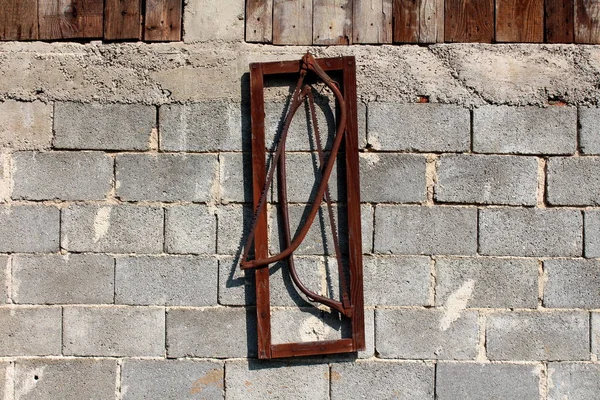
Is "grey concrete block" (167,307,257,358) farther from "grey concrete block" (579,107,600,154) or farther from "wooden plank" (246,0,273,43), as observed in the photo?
"grey concrete block" (579,107,600,154)

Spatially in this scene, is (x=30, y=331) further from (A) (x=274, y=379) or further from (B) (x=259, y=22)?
(B) (x=259, y=22)

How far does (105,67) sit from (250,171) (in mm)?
864

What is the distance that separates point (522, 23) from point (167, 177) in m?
1.82

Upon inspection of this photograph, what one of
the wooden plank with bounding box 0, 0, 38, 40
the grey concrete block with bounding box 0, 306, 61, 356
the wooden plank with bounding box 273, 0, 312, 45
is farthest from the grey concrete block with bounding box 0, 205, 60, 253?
the wooden plank with bounding box 273, 0, 312, 45

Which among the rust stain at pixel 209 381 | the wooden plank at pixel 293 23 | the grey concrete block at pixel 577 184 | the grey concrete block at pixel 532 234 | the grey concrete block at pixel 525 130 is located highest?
the wooden plank at pixel 293 23

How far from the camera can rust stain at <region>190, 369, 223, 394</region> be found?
9.54 ft

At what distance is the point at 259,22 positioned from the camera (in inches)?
119

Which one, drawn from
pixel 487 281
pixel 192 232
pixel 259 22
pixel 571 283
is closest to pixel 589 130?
pixel 571 283

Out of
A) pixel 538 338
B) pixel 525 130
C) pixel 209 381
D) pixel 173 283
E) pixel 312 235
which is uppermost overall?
pixel 525 130

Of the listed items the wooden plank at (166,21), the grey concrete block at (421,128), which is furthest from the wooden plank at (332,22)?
the wooden plank at (166,21)

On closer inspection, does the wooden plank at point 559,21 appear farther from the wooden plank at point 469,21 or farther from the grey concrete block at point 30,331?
the grey concrete block at point 30,331

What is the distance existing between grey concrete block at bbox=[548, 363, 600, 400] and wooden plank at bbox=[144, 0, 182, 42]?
92.2 inches

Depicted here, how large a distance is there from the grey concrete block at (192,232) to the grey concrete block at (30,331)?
62cm

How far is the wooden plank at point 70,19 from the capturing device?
305cm
